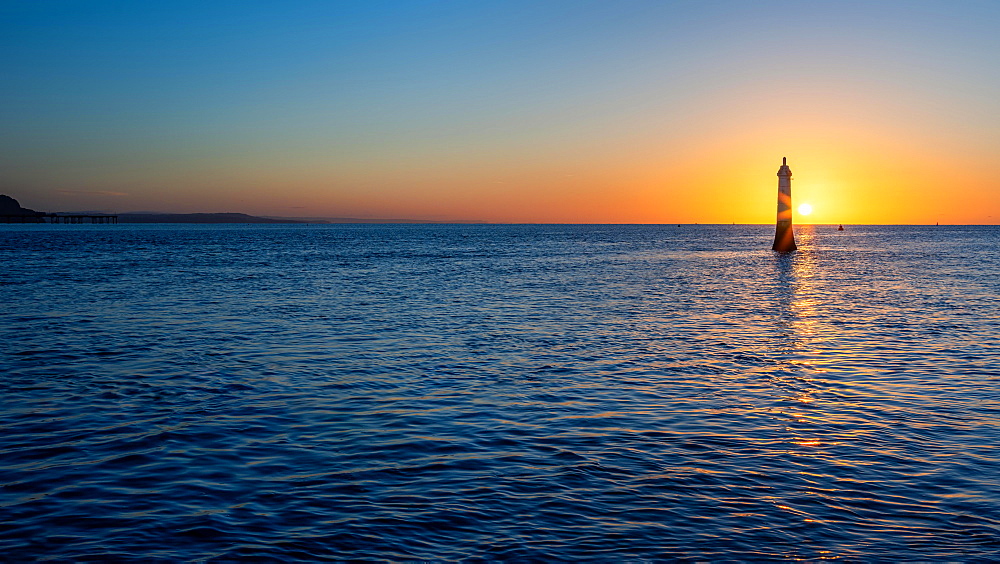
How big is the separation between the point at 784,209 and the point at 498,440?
68.5 m

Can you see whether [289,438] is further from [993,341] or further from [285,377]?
[993,341]

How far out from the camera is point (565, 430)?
36.9 ft

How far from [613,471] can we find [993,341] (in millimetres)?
15765

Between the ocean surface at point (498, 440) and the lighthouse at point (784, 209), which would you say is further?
the lighthouse at point (784, 209)

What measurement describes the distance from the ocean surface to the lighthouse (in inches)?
1890

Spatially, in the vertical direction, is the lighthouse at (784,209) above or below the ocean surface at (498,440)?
above

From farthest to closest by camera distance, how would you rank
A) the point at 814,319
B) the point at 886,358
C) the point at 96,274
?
the point at 96,274, the point at 814,319, the point at 886,358

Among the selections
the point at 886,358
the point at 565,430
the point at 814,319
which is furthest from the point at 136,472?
the point at 814,319

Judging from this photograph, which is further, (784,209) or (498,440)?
(784,209)

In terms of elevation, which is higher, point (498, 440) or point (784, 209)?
point (784, 209)

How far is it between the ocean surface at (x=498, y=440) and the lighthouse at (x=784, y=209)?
47994 mm

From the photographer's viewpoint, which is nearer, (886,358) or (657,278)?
(886,358)

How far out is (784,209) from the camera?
7350cm

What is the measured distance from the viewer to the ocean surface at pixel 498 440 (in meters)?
7.33
